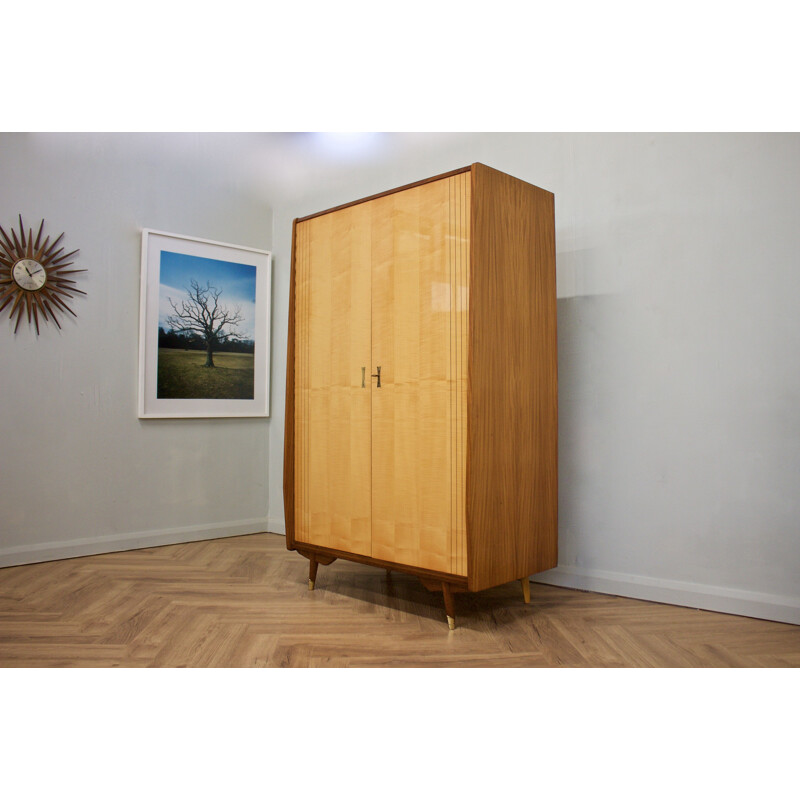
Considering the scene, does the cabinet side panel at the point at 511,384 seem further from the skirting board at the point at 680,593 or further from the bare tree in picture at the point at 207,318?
the bare tree in picture at the point at 207,318

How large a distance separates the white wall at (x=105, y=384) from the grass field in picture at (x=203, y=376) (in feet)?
0.65

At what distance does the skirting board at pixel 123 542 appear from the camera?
12.6 ft

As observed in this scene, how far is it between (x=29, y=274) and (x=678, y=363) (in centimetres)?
375

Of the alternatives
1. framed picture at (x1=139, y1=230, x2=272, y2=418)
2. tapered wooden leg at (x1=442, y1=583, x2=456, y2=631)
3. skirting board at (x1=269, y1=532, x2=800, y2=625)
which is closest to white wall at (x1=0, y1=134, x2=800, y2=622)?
skirting board at (x1=269, y1=532, x2=800, y2=625)

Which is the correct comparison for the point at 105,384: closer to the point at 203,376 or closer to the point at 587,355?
the point at 203,376

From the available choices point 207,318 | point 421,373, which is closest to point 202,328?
point 207,318

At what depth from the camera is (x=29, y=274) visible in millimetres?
3908

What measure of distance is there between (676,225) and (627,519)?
1.50m

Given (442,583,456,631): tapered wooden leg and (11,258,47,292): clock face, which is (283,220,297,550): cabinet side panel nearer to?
(442,583,456,631): tapered wooden leg

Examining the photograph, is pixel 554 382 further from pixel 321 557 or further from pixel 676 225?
pixel 321 557

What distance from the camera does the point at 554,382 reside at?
3.17 metres

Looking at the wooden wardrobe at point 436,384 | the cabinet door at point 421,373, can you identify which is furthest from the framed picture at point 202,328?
the cabinet door at point 421,373

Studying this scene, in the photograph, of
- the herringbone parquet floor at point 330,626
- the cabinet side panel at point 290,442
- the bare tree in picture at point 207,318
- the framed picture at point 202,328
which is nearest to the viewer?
the herringbone parquet floor at point 330,626

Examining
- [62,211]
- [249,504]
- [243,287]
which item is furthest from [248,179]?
[249,504]
